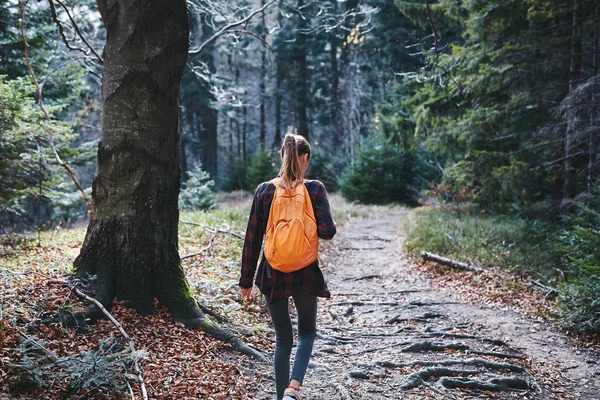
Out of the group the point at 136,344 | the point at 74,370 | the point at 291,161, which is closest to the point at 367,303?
the point at 136,344

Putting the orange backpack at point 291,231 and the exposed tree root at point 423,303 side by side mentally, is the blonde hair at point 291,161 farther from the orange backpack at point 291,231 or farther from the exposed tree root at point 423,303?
the exposed tree root at point 423,303

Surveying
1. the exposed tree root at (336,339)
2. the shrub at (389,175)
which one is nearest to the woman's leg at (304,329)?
the exposed tree root at (336,339)

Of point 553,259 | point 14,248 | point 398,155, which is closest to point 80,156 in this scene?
point 14,248

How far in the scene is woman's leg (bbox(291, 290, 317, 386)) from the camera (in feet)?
10.9

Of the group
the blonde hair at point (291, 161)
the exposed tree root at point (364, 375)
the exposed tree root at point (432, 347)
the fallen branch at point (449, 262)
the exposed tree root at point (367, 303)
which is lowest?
the exposed tree root at point (367, 303)

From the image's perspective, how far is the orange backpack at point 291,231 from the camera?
321 cm

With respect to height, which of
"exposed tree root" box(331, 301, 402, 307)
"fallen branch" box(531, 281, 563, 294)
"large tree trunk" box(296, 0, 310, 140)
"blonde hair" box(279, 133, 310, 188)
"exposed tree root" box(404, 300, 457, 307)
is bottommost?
"exposed tree root" box(331, 301, 402, 307)

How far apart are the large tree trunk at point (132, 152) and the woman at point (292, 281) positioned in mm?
1460

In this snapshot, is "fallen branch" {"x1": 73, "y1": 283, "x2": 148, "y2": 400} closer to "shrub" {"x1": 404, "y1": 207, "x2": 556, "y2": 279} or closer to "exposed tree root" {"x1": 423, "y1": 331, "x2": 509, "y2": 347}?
"exposed tree root" {"x1": 423, "y1": 331, "x2": 509, "y2": 347}

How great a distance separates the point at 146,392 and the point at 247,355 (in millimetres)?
1471

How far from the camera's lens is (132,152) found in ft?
14.1

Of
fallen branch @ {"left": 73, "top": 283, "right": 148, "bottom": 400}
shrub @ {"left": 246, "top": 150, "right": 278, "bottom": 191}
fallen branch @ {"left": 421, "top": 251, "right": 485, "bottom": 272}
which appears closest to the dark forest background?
fallen branch @ {"left": 421, "top": 251, "right": 485, "bottom": 272}

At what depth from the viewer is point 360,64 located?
91.9 ft

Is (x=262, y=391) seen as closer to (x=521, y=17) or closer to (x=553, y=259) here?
(x=553, y=259)
